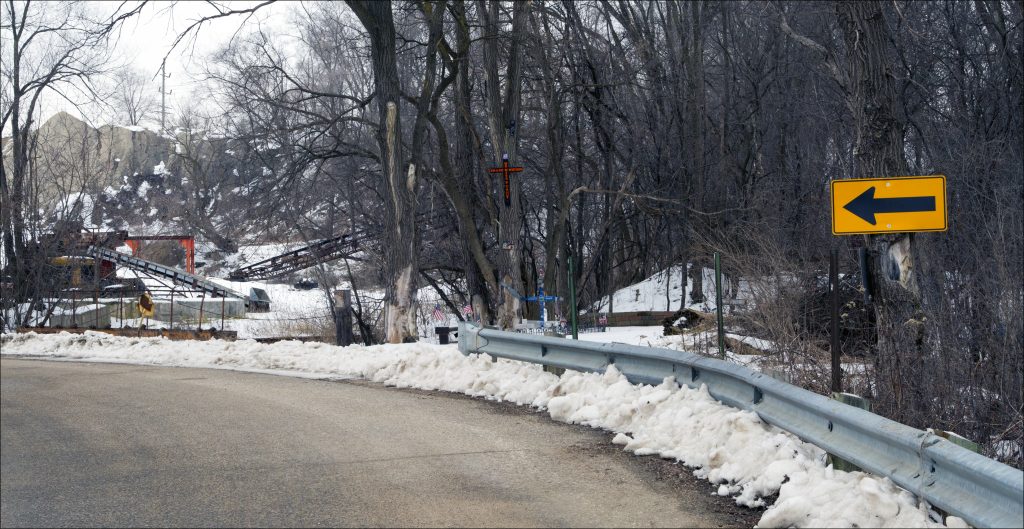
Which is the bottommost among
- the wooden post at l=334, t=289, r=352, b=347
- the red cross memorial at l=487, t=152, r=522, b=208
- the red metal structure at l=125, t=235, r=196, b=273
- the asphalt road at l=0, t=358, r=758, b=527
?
the asphalt road at l=0, t=358, r=758, b=527

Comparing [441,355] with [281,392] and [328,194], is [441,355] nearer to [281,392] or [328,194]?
[281,392]

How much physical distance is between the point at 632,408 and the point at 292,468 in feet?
10.2

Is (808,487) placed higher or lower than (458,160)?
lower

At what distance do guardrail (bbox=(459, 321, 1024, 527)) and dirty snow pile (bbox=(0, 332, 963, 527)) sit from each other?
0.35 feet

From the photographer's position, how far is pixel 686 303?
98.8 ft

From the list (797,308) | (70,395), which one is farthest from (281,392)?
(797,308)

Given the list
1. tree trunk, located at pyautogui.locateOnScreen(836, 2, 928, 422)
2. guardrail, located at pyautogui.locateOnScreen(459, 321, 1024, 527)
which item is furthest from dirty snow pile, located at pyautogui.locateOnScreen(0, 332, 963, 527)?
tree trunk, located at pyautogui.locateOnScreen(836, 2, 928, 422)

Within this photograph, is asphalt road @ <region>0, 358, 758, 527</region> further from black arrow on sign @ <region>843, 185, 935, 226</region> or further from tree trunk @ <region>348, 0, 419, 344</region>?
tree trunk @ <region>348, 0, 419, 344</region>

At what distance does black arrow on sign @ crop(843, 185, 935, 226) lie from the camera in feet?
29.2

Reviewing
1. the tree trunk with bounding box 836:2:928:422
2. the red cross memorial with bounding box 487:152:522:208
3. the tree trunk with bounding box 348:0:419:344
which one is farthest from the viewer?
the red cross memorial with bounding box 487:152:522:208

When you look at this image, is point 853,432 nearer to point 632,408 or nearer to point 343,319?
point 632,408

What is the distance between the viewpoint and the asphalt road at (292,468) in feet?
13.4

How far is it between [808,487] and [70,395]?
4108 millimetres

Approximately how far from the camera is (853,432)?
5.45m
